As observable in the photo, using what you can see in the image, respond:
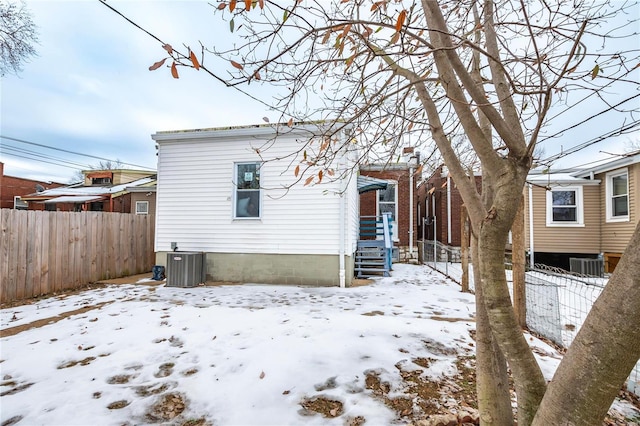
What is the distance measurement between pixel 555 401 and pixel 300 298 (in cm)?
515

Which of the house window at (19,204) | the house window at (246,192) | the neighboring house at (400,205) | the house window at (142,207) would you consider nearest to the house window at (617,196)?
the neighboring house at (400,205)

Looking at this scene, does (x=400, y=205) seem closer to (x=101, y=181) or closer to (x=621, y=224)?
(x=621, y=224)

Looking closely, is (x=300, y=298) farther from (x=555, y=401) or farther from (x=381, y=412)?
(x=555, y=401)

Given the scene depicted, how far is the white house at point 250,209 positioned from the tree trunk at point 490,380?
17.0ft

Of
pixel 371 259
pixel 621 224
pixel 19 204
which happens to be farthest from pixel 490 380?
pixel 19 204

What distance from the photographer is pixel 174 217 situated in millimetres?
7871

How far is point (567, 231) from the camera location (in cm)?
1032

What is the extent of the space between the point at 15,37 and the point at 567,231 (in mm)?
16863

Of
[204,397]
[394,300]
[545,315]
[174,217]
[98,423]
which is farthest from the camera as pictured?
[174,217]

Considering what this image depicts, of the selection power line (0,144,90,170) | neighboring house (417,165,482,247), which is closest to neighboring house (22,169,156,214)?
power line (0,144,90,170)

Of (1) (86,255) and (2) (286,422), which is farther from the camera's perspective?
(1) (86,255)

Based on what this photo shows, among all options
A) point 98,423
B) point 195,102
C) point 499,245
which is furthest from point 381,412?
point 195,102

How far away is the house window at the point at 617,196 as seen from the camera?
9000 millimetres

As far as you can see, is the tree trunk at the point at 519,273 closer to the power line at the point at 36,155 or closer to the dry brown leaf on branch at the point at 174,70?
the dry brown leaf on branch at the point at 174,70
